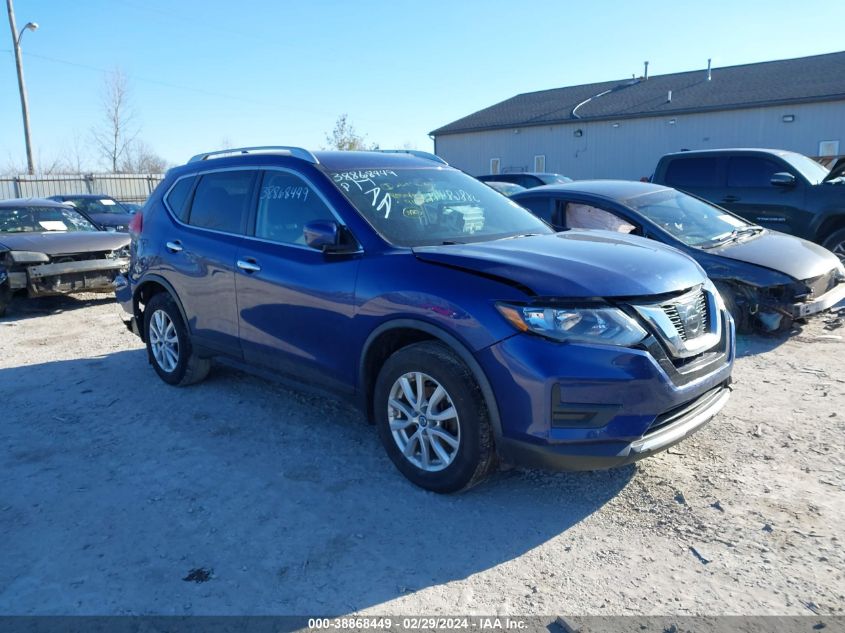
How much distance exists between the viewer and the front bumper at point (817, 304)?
6090 mm

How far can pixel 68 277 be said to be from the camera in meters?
8.87

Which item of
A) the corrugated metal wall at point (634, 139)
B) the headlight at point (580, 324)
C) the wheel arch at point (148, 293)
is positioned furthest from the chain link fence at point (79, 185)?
the headlight at point (580, 324)

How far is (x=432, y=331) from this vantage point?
3465 millimetres

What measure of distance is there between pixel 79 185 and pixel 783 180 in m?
28.3

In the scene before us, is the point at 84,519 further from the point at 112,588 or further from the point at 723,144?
Answer: the point at 723,144

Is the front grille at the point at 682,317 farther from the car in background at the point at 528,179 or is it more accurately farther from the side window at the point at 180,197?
the car in background at the point at 528,179

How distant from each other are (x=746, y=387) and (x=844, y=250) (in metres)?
4.69

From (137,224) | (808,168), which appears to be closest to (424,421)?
(137,224)

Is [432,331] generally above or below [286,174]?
below

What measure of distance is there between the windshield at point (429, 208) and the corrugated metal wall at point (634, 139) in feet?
79.0

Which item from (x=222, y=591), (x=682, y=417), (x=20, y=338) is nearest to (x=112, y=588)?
(x=222, y=591)

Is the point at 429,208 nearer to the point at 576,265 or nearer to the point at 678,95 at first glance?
the point at 576,265

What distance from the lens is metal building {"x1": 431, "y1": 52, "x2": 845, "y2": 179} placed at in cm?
2450

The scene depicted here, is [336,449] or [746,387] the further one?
[746,387]
